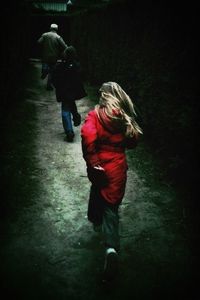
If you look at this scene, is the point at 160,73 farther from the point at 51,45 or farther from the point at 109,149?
the point at 51,45

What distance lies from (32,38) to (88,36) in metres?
7.16

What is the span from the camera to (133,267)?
13.9 feet

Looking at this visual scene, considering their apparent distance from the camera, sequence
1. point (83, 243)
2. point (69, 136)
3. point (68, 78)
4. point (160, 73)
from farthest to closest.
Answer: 1. point (69, 136)
2. point (68, 78)
3. point (160, 73)
4. point (83, 243)

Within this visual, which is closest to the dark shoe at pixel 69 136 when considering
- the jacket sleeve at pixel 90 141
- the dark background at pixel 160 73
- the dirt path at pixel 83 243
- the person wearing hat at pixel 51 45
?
the dirt path at pixel 83 243

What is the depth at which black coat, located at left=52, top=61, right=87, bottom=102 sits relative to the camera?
734 cm

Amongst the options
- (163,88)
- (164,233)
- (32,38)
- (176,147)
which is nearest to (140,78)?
(163,88)

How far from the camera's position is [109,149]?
12.7 ft

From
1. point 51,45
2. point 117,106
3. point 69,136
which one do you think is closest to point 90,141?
point 117,106

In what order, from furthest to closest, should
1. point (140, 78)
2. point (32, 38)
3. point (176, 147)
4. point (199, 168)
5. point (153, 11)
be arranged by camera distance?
point (32, 38), point (140, 78), point (153, 11), point (176, 147), point (199, 168)

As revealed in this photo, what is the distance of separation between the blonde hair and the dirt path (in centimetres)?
177

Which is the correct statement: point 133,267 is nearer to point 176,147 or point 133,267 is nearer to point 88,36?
point 176,147

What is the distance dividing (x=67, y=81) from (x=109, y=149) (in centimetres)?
393

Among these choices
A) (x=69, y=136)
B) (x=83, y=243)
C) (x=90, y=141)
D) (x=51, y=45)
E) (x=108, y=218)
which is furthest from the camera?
(x=51, y=45)

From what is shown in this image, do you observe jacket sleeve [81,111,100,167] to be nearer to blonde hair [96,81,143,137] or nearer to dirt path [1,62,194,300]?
blonde hair [96,81,143,137]
